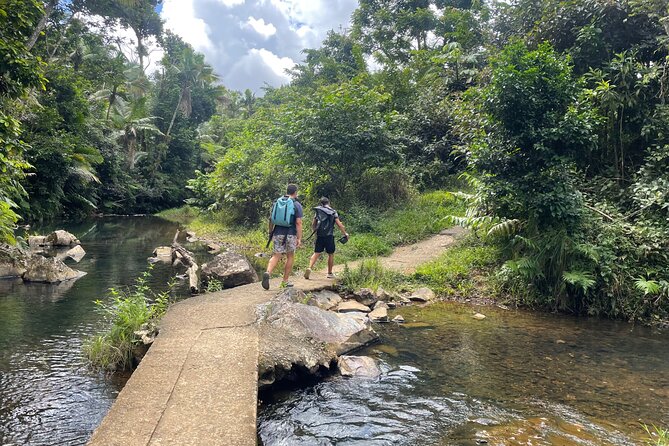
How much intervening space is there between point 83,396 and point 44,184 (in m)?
19.1

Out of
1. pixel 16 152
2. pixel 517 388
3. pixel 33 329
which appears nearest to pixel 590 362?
pixel 517 388

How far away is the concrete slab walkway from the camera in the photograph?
3307mm

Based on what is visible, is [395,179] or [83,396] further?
[395,179]

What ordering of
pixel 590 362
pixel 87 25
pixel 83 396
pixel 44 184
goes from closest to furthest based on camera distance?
pixel 83 396 < pixel 590 362 < pixel 44 184 < pixel 87 25

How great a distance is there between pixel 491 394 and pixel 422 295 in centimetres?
437

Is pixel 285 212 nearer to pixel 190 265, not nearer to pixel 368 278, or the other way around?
pixel 368 278

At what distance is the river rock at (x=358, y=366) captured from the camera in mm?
5488

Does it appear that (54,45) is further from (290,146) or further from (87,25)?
(290,146)

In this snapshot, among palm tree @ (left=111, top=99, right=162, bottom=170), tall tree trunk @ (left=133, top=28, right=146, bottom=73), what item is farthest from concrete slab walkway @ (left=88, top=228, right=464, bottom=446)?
tall tree trunk @ (left=133, top=28, right=146, bottom=73)

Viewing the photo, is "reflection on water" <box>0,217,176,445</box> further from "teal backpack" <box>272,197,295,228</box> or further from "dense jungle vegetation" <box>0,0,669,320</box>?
A: "teal backpack" <box>272,197,295,228</box>

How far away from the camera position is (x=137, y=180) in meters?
33.8

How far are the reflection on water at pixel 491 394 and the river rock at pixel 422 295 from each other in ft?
6.26

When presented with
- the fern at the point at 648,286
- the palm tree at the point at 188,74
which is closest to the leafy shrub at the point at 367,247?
the fern at the point at 648,286

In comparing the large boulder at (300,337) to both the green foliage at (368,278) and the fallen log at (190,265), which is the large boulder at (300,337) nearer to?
the green foliage at (368,278)
